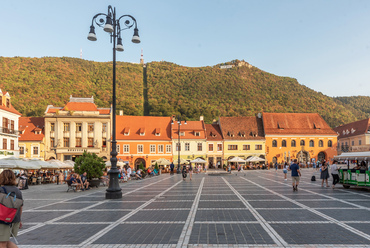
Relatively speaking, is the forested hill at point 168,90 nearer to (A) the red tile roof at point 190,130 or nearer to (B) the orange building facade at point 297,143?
(A) the red tile roof at point 190,130

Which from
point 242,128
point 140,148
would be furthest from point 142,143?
point 242,128

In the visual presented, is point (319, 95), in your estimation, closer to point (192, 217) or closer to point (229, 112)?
point (229, 112)

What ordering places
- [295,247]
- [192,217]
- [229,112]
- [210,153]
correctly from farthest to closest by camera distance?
[229,112], [210,153], [192,217], [295,247]

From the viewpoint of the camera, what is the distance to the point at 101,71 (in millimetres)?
103188

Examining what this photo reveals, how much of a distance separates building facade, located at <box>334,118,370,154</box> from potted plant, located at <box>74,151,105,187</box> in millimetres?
50918

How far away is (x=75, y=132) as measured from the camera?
52.5 meters

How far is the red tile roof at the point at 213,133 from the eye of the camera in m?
58.2

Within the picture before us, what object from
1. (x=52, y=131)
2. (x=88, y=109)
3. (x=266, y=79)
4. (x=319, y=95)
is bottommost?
(x=52, y=131)

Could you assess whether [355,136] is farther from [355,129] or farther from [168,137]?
[168,137]

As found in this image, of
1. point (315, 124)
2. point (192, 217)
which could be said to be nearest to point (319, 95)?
point (315, 124)

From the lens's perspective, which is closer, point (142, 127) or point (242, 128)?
point (142, 127)

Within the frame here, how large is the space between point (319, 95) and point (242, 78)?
27582 mm

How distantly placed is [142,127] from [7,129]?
2456 cm

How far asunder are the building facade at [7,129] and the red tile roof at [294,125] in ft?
142
